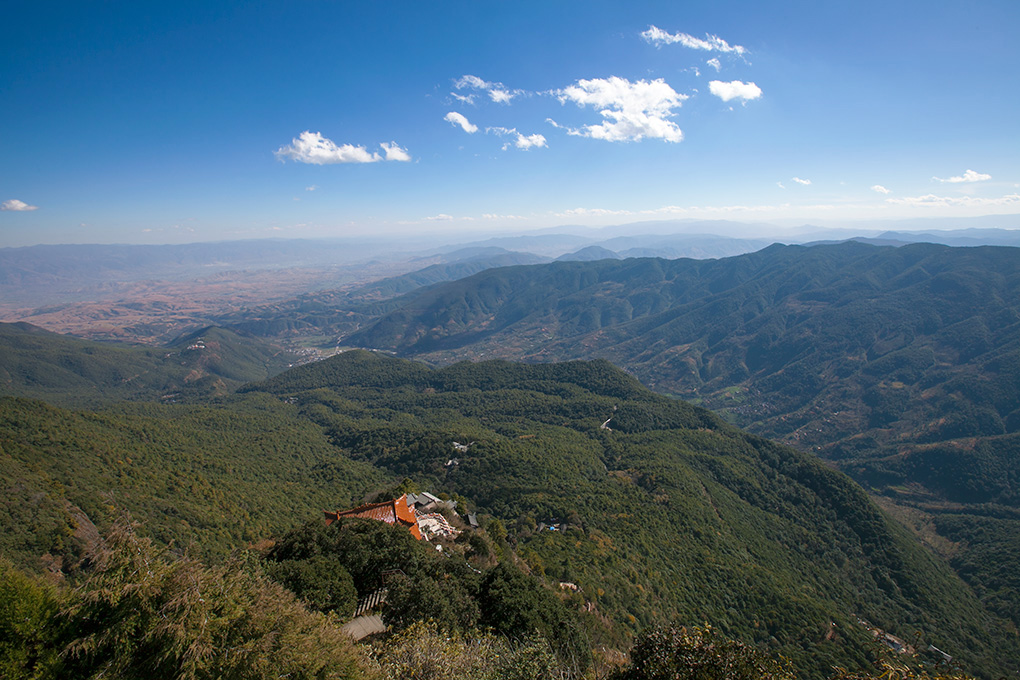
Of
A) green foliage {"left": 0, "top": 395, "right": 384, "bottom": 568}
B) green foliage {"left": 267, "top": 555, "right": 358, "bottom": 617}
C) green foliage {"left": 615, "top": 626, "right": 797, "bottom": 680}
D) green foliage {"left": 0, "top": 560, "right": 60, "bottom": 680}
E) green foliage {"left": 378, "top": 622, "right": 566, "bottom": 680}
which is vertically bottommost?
green foliage {"left": 0, "top": 395, "right": 384, "bottom": 568}

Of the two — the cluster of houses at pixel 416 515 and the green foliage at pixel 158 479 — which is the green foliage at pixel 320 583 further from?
the green foliage at pixel 158 479

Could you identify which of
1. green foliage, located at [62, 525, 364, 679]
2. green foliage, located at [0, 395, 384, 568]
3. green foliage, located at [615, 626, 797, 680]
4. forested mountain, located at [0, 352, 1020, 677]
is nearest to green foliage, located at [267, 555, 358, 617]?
green foliage, located at [62, 525, 364, 679]

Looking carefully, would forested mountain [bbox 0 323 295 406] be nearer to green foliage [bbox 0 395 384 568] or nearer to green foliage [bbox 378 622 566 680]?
green foliage [bbox 0 395 384 568]

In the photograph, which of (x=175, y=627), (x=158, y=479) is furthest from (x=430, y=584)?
(x=158, y=479)

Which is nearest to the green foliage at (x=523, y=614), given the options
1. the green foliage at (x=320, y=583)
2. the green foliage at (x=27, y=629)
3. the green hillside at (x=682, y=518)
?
the green foliage at (x=320, y=583)

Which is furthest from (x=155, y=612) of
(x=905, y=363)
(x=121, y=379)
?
(x=905, y=363)

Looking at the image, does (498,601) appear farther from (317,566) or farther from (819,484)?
(819,484)

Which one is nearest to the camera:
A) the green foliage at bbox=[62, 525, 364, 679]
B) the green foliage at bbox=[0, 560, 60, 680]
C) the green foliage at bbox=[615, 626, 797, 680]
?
the green foliage at bbox=[62, 525, 364, 679]
